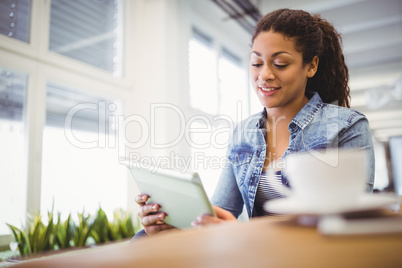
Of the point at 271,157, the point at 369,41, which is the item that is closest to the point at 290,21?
the point at 271,157

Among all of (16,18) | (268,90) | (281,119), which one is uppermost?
(16,18)

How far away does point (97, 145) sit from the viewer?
2.85 metres

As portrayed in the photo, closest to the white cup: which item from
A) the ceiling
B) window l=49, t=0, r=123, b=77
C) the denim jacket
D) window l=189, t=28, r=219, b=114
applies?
the denim jacket

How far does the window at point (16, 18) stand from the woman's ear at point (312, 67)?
1.92 metres

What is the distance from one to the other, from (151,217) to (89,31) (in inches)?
94.7

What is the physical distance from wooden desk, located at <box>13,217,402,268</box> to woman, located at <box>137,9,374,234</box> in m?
0.83

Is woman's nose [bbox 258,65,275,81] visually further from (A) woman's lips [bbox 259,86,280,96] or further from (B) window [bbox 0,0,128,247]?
(B) window [bbox 0,0,128,247]

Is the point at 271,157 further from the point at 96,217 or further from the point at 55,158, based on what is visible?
the point at 55,158

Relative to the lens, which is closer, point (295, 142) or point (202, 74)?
point (295, 142)

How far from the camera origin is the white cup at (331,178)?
39 centimetres

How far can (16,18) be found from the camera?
2.23 m

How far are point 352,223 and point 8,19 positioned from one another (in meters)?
2.48

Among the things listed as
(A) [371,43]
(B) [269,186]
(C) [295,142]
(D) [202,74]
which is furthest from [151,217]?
(A) [371,43]

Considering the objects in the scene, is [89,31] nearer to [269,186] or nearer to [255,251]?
[269,186]
